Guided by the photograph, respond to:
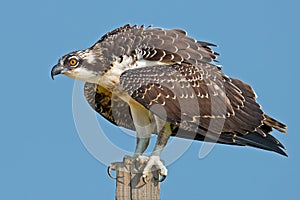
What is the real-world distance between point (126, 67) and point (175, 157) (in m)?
1.29

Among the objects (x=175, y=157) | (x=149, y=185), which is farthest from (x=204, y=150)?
(x=149, y=185)

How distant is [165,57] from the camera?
9.62 m

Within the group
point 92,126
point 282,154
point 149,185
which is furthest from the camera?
point 92,126

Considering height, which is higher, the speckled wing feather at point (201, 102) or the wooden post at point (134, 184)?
the speckled wing feather at point (201, 102)

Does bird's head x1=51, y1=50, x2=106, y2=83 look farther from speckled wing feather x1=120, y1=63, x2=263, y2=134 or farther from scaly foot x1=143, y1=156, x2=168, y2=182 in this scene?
scaly foot x1=143, y1=156, x2=168, y2=182

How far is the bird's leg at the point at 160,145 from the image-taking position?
9273 millimetres

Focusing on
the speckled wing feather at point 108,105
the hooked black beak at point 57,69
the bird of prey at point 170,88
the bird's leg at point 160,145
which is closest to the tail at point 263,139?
the bird of prey at point 170,88

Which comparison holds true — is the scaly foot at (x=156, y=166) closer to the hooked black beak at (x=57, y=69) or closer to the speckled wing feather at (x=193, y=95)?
the speckled wing feather at (x=193, y=95)

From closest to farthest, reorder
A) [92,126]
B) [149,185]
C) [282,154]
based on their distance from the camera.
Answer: [149,185], [282,154], [92,126]

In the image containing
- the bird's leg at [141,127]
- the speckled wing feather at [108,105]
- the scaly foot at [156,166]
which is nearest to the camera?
the scaly foot at [156,166]

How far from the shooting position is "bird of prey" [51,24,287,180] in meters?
9.34

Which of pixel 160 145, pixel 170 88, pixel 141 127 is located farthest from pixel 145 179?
pixel 141 127

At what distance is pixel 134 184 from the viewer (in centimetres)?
898

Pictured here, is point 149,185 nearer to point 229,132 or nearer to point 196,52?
point 229,132
